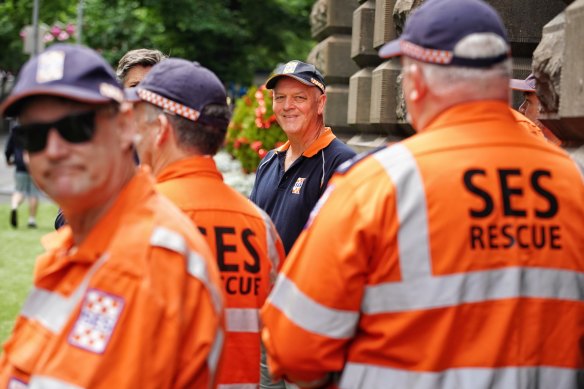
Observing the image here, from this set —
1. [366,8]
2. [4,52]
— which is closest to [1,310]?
[366,8]

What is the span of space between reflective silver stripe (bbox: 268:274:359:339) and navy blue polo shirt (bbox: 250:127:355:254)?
255 centimetres

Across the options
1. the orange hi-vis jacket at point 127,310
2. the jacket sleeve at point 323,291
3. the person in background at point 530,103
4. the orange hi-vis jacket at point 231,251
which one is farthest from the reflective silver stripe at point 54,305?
the person in background at point 530,103

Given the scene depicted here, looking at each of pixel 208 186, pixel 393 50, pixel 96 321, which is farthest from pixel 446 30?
pixel 96 321

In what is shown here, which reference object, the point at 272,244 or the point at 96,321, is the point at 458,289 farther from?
the point at 272,244

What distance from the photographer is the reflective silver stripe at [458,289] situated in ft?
9.52

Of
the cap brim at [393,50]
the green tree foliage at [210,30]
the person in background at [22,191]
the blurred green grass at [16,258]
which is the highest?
the green tree foliage at [210,30]

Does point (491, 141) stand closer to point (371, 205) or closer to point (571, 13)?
point (371, 205)

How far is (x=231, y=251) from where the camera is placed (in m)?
3.72

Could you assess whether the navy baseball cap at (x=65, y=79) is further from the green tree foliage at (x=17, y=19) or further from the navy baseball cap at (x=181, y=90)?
the green tree foliage at (x=17, y=19)

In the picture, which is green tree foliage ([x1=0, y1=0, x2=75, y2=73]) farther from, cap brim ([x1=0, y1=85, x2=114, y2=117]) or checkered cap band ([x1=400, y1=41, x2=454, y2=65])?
cap brim ([x1=0, y1=85, x2=114, y2=117])

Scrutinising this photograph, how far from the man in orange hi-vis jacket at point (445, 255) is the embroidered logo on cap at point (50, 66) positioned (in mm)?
882

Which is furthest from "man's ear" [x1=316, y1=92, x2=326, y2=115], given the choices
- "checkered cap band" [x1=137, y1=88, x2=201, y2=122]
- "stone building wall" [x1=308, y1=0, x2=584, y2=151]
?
"checkered cap band" [x1=137, y1=88, x2=201, y2=122]

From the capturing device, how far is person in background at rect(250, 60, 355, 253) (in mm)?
5598

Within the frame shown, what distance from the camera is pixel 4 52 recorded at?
181 ft
